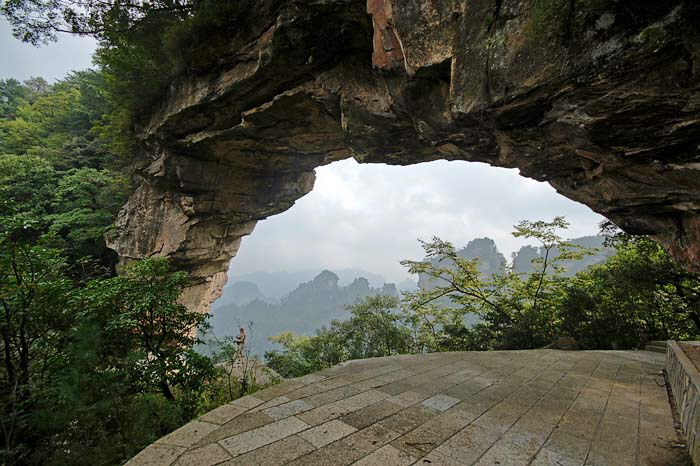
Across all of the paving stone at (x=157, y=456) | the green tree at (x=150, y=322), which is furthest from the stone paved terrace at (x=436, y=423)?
the green tree at (x=150, y=322)

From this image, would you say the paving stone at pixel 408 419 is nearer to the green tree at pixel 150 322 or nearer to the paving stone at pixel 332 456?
the paving stone at pixel 332 456

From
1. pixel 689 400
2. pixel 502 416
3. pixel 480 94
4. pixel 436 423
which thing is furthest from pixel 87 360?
pixel 689 400

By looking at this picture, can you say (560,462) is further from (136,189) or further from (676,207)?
(136,189)

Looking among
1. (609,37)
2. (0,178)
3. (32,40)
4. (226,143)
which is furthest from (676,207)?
(0,178)

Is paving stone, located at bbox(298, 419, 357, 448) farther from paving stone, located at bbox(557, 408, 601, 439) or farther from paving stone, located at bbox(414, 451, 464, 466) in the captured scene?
paving stone, located at bbox(557, 408, 601, 439)

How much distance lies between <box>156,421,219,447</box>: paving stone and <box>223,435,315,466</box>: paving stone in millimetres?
484

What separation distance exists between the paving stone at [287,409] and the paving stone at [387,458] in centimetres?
97

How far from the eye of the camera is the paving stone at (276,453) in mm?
1903

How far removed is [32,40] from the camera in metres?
7.17

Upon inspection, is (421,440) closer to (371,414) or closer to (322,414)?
(371,414)

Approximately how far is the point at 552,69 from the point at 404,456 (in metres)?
4.19

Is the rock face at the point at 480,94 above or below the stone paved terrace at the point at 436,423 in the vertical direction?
above

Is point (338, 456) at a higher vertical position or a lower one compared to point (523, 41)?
lower

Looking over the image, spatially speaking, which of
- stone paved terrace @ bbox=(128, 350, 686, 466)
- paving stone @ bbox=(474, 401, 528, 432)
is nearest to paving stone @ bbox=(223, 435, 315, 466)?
stone paved terrace @ bbox=(128, 350, 686, 466)
